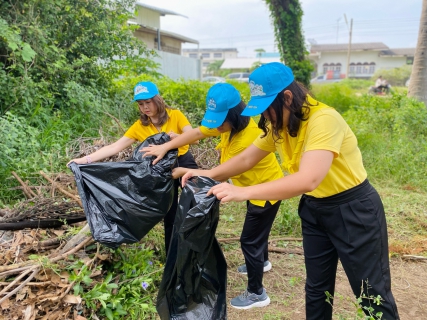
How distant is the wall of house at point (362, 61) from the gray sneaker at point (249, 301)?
145 feet

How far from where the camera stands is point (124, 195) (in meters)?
2.22

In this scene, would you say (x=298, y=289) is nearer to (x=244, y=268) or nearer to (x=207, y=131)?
(x=244, y=268)

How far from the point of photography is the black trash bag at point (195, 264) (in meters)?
1.82

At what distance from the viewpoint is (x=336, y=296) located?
2680 mm

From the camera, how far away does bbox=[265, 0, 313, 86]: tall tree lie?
28.6 feet

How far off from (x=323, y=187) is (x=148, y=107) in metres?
1.53

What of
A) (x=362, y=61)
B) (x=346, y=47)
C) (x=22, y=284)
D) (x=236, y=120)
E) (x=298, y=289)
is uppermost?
(x=346, y=47)

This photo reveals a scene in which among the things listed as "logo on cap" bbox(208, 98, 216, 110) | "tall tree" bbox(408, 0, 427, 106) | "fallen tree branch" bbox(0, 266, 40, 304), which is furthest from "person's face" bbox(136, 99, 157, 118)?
"tall tree" bbox(408, 0, 427, 106)

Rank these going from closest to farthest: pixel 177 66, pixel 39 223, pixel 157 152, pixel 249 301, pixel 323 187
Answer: pixel 323 187, pixel 157 152, pixel 249 301, pixel 39 223, pixel 177 66

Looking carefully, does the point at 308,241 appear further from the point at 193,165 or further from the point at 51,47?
the point at 51,47

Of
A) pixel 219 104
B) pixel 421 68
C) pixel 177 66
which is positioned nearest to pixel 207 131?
pixel 219 104

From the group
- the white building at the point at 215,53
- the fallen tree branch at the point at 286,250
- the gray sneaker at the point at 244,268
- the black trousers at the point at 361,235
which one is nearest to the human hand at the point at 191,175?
the black trousers at the point at 361,235

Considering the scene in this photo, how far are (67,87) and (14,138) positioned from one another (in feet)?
4.70

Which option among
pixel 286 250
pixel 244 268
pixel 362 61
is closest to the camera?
pixel 244 268
